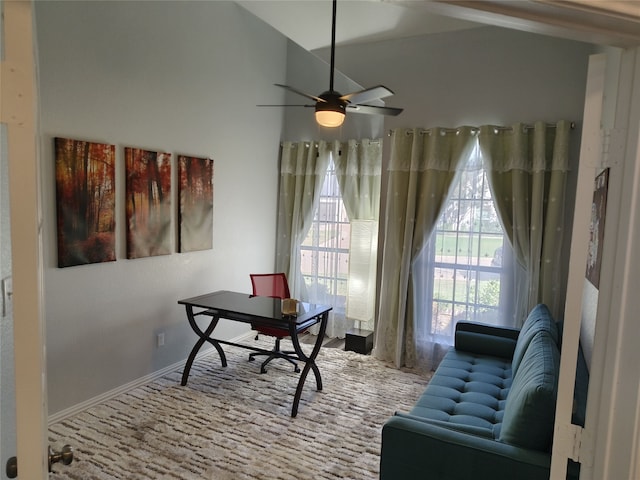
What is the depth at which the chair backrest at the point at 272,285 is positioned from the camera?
15.1ft

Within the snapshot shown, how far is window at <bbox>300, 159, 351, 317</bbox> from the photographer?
5.32 m

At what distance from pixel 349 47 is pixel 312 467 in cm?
408

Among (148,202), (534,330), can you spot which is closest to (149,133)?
(148,202)

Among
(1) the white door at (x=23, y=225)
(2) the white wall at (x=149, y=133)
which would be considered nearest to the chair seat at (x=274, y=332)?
(2) the white wall at (x=149, y=133)

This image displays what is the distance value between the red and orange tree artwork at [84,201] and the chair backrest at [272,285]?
5.08ft

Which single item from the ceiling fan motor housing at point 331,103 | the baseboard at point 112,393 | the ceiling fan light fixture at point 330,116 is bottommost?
the baseboard at point 112,393

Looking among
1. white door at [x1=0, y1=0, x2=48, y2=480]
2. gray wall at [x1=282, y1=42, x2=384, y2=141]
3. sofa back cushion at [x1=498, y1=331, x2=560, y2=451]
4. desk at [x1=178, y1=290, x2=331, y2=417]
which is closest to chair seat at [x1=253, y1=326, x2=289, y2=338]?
desk at [x1=178, y1=290, x2=331, y2=417]

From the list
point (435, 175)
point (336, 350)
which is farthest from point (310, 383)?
point (435, 175)

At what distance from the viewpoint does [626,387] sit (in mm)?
987

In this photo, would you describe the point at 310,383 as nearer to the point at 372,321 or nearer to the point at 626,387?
the point at 372,321

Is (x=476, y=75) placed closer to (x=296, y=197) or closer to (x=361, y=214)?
(x=361, y=214)

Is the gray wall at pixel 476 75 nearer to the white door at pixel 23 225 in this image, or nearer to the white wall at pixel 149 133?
the white wall at pixel 149 133

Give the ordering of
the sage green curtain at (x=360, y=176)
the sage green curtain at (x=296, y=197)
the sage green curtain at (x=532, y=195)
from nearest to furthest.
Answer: the sage green curtain at (x=532, y=195) → the sage green curtain at (x=360, y=176) → the sage green curtain at (x=296, y=197)

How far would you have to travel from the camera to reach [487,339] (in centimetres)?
365
